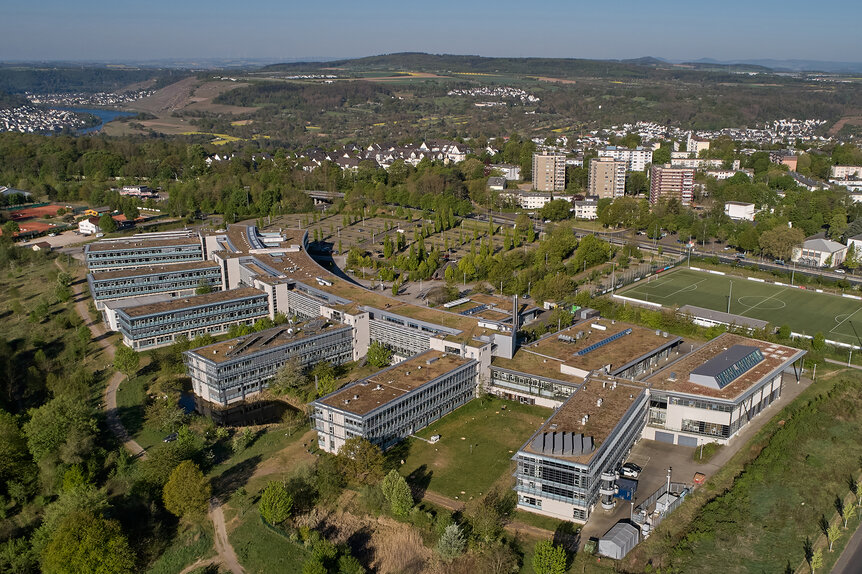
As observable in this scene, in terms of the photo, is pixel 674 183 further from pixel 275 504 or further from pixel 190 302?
pixel 275 504

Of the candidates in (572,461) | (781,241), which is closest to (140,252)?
(572,461)

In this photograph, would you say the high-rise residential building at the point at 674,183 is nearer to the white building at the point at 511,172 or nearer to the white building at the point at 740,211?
the white building at the point at 740,211

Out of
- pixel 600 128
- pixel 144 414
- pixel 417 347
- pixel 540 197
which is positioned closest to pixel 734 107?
pixel 600 128

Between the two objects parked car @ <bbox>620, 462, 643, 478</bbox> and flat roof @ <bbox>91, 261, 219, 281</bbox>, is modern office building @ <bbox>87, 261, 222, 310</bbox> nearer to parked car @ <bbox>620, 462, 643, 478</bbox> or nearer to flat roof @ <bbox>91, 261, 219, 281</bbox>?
flat roof @ <bbox>91, 261, 219, 281</bbox>

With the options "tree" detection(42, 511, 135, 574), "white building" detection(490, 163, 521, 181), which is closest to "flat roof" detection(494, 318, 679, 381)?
"tree" detection(42, 511, 135, 574)

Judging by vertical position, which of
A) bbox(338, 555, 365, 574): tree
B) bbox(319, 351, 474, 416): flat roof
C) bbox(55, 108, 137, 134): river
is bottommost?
bbox(338, 555, 365, 574): tree

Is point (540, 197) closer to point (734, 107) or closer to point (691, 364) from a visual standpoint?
point (691, 364)
